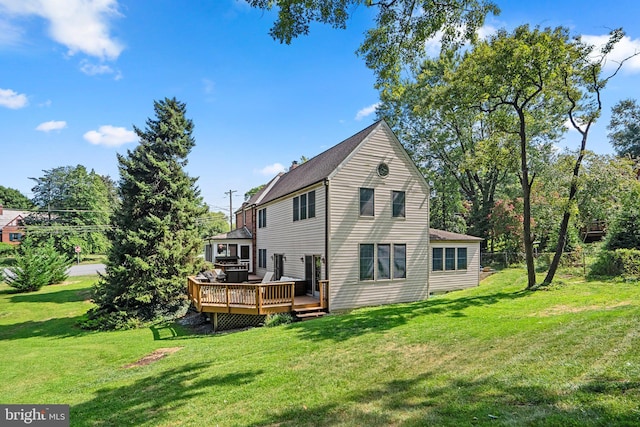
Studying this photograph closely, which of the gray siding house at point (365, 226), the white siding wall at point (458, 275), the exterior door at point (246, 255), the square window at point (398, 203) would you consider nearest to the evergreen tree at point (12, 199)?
the exterior door at point (246, 255)

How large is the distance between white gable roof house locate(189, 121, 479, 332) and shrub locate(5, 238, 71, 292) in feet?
57.2

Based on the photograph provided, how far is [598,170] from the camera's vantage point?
13.0 m

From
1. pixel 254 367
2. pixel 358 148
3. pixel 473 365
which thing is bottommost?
pixel 254 367

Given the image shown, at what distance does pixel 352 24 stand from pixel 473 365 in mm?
7076

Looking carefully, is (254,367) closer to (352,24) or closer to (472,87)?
(352,24)

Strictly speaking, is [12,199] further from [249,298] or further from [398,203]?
[398,203]

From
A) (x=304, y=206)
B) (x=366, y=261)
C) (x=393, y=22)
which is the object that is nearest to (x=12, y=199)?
(x=304, y=206)

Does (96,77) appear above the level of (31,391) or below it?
above

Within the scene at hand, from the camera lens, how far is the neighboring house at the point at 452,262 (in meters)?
15.8

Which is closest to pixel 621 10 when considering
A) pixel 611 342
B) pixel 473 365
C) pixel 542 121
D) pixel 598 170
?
pixel 598 170

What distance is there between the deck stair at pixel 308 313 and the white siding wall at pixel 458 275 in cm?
646

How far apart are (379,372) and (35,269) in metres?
28.0

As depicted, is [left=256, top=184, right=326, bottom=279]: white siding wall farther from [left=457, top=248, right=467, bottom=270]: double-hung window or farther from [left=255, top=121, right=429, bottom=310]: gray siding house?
[left=457, top=248, right=467, bottom=270]: double-hung window

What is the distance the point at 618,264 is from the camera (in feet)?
49.0
